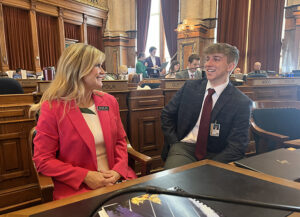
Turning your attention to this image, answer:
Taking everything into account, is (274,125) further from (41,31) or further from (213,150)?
(41,31)

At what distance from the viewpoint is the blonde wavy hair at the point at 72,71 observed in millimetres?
1312

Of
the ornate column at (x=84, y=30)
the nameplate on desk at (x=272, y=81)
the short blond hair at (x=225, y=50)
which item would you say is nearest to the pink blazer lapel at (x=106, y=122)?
the short blond hair at (x=225, y=50)

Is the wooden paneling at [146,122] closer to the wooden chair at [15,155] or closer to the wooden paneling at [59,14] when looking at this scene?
the wooden chair at [15,155]

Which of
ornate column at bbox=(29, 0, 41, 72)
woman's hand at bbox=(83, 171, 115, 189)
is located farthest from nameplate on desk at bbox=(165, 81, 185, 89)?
ornate column at bbox=(29, 0, 41, 72)

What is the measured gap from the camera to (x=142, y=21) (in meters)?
9.28

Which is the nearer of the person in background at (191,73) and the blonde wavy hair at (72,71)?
the blonde wavy hair at (72,71)

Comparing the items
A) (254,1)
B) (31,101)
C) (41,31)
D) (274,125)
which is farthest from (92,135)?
(254,1)

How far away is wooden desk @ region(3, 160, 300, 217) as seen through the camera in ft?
2.37

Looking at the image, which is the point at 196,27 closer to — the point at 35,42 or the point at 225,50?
the point at 35,42

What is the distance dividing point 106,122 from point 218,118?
2.72 ft

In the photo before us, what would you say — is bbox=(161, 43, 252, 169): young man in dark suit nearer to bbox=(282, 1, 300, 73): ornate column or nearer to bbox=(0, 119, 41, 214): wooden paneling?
bbox=(0, 119, 41, 214): wooden paneling

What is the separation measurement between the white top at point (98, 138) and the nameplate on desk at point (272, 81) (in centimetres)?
278

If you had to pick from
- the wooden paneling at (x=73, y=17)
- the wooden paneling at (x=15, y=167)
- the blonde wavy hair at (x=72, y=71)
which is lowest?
the wooden paneling at (x=15, y=167)

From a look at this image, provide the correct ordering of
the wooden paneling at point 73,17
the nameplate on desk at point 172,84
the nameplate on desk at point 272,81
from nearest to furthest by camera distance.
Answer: the nameplate on desk at point 172,84, the nameplate on desk at point 272,81, the wooden paneling at point 73,17
